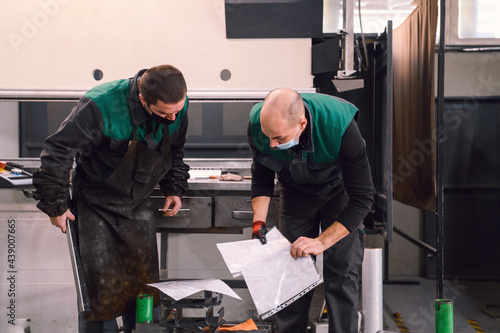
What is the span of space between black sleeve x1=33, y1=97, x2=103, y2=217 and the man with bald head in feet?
1.93

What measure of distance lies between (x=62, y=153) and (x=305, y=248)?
0.94 m

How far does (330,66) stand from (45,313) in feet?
6.40

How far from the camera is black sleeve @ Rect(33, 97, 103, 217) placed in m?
1.74

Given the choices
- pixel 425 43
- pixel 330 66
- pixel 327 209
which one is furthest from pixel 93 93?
pixel 425 43

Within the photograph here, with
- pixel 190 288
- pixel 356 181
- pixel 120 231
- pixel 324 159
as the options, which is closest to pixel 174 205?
pixel 120 231

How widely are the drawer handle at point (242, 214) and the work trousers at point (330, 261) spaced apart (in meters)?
0.36

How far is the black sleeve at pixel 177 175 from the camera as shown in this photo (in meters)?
2.05

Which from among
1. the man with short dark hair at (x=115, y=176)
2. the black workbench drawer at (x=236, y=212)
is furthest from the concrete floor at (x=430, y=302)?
the man with short dark hair at (x=115, y=176)

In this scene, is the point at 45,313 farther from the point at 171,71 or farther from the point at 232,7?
the point at 232,7

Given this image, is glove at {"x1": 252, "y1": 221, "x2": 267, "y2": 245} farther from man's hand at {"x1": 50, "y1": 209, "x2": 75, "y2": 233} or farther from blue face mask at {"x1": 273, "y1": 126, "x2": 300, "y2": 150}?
man's hand at {"x1": 50, "y1": 209, "x2": 75, "y2": 233}

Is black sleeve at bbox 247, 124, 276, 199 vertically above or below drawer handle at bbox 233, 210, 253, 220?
above

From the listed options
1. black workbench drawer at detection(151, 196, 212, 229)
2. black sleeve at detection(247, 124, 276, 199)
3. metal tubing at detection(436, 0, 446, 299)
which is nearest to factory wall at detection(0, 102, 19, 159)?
black workbench drawer at detection(151, 196, 212, 229)

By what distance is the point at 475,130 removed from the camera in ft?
13.0

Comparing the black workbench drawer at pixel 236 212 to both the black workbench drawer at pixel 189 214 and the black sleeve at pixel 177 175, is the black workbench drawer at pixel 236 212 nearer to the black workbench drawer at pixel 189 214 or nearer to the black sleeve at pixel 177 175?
the black workbench drawer at pixel 189 214
